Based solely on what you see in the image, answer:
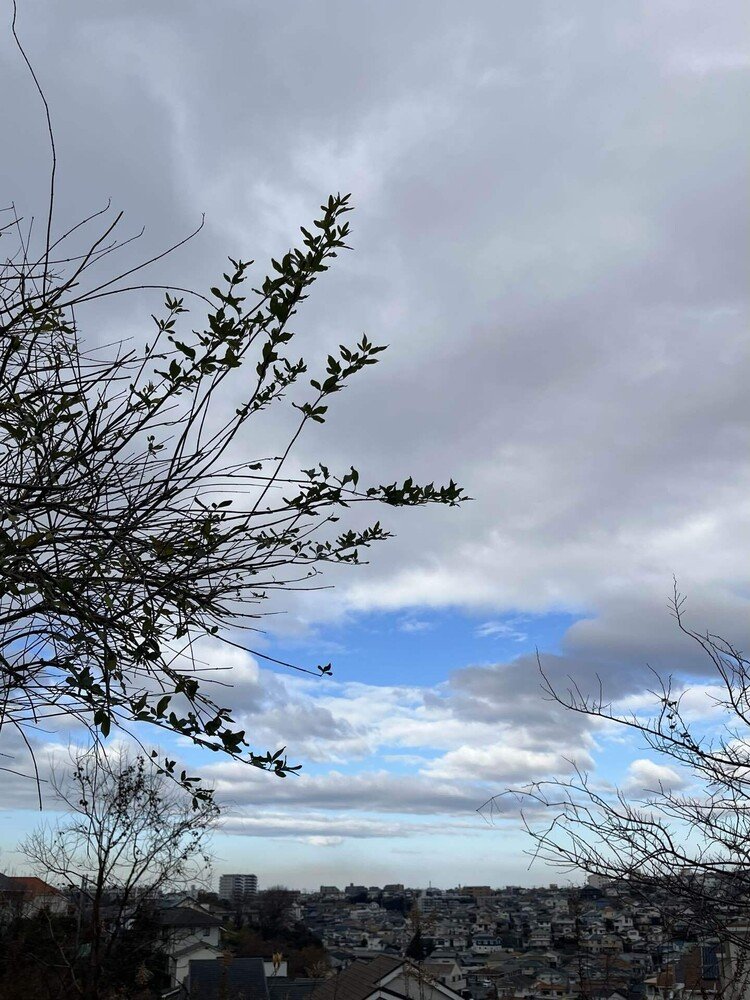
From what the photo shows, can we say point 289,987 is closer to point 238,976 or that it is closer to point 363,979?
point 238,976

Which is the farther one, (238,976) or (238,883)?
(238,883)

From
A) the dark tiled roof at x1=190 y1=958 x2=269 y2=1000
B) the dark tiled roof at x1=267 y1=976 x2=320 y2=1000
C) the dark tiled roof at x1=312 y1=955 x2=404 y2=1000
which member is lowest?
the dark tiled roof at x1=267 y1=976 x2=320 y2=1000

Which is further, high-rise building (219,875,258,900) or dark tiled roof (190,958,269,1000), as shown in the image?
high-rise building (219,875,258,900)

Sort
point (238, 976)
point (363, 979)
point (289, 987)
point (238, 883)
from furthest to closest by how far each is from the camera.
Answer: point (238, 883), point (289, 987), point (238, 976), point (363, 979)

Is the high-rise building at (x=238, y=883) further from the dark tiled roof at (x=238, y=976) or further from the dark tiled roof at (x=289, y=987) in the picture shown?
the dark tiled roof at (x=238, y=976)

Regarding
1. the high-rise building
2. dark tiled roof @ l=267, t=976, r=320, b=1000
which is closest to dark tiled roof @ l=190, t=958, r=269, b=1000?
dark tiled roof @ l=267, t=976, r=320, b=1000

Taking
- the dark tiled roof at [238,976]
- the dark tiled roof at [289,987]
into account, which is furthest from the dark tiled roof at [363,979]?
the dark tiled roof at [289,987]

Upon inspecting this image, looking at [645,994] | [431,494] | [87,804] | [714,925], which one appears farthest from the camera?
[87,804]

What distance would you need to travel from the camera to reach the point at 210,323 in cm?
320

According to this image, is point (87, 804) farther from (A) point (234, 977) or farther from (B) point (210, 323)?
(A) point (234, 977)

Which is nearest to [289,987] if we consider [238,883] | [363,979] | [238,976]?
[238,976]

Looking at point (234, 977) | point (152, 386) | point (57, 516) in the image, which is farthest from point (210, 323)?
point (234, 977)

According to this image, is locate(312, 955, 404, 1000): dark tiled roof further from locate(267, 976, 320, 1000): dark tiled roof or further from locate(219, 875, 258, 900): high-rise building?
locate(219, 875, 258, 900): high-rise building

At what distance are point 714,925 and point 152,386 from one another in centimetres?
407
